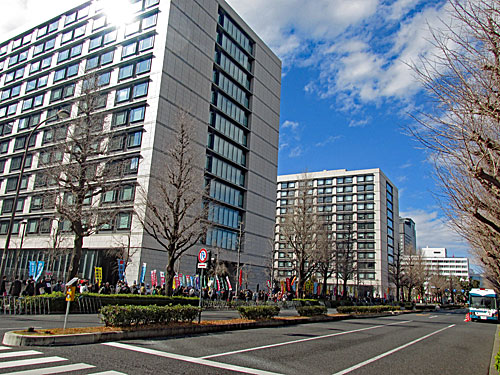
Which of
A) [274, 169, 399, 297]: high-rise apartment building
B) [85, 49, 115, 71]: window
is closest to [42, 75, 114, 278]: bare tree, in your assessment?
[85, 49, 115, 71]: window

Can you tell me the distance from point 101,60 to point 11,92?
20.1 metres

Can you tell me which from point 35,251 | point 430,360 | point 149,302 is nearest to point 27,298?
point 149,302

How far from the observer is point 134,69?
38781 millimetres

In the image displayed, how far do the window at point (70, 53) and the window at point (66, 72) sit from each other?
1429 millimetres

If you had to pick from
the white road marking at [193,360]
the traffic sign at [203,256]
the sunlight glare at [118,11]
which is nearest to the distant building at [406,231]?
the sunlight glare at [118,11]

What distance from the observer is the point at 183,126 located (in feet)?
72.1

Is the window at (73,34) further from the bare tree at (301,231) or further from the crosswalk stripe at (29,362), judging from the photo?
the crosswalk stripe at (29,362)

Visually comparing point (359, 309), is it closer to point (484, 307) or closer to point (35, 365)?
point (484, 307)

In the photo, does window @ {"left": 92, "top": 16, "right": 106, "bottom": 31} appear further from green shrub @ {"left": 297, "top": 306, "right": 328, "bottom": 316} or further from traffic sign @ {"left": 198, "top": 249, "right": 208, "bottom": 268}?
green shrub @ {"left": 297, "top": 306, "right": 328, "bottom": 316}

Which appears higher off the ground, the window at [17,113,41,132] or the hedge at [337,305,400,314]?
the window at [17,113,41,132]

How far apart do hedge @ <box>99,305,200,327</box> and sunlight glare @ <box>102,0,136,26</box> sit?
127 ft

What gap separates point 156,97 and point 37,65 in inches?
994

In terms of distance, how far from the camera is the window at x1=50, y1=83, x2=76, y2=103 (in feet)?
143

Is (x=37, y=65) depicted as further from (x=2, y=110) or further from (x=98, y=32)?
(x=98, y=32)
